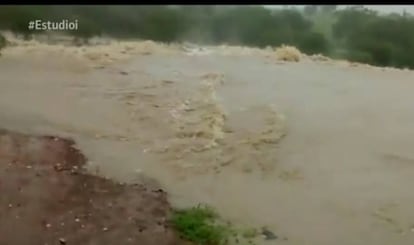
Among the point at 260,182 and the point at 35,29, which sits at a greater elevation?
the point at 35,29

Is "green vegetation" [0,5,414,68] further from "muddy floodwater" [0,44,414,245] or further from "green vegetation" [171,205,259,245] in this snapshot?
"green vegetation" [171,205,259,245]

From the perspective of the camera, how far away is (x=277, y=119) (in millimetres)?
3010

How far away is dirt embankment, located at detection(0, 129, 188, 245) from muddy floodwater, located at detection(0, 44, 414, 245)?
0.06 meters

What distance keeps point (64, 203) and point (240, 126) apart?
0.73 metres

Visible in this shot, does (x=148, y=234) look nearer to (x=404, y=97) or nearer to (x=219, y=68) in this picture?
(x=219, y=68)

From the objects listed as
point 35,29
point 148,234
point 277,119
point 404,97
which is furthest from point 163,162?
point 404,97

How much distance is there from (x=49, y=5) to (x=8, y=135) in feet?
2.61

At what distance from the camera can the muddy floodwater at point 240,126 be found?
2928mm

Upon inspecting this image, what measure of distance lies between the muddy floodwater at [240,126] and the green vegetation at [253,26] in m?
0.08

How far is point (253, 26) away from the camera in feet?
9.30
